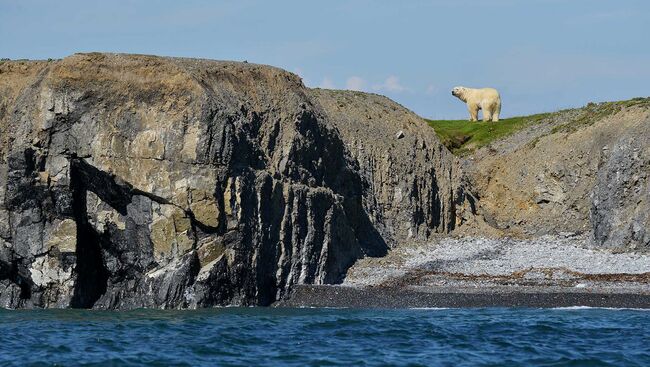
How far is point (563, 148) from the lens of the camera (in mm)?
65125

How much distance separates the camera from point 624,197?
58.4 m

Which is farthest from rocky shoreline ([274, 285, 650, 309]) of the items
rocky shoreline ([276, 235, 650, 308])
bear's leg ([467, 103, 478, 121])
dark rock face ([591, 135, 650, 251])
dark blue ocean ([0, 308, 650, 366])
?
bear's leg ([467, 103, 478, 121])

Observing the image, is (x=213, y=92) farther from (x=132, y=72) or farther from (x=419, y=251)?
(x=419, y=251)

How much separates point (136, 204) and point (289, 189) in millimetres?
7217

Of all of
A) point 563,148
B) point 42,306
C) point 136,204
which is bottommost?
point 42,306

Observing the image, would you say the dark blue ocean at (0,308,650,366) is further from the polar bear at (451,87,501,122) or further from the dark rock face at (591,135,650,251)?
the polar bear at (451,87,501,122)

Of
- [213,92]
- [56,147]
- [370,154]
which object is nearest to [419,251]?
[370,154]

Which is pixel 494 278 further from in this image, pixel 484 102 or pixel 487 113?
pixel 484 102

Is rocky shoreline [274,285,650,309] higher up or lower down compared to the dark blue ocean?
higher up

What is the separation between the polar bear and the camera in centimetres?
7912

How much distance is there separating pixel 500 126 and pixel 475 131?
1.59 metres

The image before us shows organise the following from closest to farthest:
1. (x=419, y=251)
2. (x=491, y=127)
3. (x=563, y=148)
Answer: (x=419, y=251), (x=563, y=148), (x=491, y=127)

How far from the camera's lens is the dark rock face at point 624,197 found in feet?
185

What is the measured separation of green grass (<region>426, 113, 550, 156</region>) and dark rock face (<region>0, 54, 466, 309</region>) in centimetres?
2048
